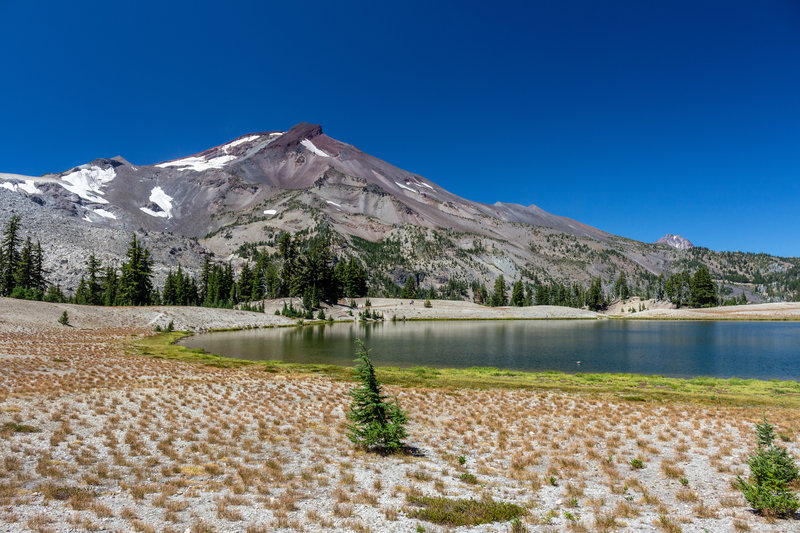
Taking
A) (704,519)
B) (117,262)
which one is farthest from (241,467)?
(117,262)

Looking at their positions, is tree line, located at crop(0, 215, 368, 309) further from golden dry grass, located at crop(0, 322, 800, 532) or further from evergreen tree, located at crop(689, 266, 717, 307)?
evergreen tree, located at crop(689, 266, 717, 307)

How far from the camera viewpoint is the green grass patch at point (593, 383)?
2840 centimetres

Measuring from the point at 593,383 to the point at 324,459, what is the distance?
29.2 meters

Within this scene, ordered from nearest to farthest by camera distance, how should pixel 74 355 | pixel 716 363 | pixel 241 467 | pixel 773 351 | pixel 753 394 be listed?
pixel 241 467 → pixel 753 394 → pixel 74 355 → pixel 716 363 → pixel 773 351

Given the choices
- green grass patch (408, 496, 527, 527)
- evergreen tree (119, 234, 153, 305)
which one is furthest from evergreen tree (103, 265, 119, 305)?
green grass patch (408, 496, 527, 527)

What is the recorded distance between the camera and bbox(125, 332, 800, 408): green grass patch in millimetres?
28405

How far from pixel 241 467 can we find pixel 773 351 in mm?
70262

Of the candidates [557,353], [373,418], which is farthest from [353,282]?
[373,418]

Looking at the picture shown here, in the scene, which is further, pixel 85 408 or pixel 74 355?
pixel 74 355

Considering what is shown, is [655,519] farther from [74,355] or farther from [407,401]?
[74,355]

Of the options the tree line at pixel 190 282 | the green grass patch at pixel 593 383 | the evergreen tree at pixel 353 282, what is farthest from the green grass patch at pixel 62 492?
the evergreen tree at pixel 353 282

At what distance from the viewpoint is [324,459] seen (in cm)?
1381

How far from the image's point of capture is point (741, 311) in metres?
149

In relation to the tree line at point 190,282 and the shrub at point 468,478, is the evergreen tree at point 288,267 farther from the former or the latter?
the shrub at point 468,478
